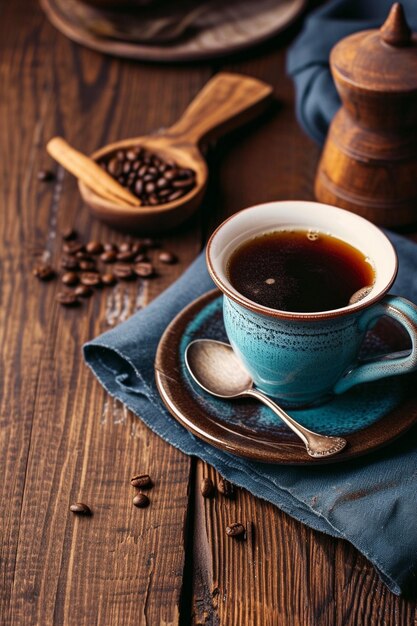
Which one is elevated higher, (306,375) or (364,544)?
(306,375)

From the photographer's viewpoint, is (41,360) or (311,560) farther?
(41,360)

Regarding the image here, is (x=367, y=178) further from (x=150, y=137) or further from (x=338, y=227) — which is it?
(x=150, y=137)

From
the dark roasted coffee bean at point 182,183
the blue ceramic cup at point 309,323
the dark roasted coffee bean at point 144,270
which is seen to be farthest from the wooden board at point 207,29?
the blue ceramic cup at point 309,323

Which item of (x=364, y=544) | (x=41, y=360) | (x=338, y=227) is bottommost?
(x=41, y=360)

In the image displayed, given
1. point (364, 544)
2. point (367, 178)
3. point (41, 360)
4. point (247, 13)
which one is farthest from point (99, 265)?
point (247, 13)

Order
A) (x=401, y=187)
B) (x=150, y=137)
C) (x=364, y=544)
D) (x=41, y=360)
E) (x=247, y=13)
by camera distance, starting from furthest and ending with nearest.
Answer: (x=247, y=13), (x=150, y=137), (x=401, y=187), (x=41, y=360), (x=364, y=544)

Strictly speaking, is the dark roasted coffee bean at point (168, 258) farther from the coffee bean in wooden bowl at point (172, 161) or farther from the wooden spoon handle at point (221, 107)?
the wooden spoon handle at point (221, 107)

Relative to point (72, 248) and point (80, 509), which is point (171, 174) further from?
point (80, 509)
